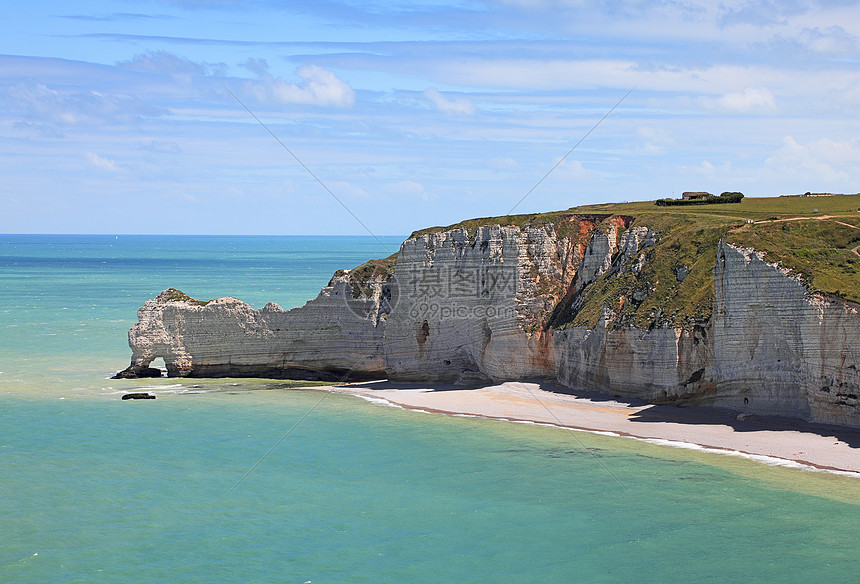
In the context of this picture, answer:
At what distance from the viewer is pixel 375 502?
36.9 m

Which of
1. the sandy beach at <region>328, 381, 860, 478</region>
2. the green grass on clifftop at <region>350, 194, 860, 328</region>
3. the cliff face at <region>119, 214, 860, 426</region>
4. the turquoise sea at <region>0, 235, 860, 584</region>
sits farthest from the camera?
the green grass on clifftop at <region>350, 194, 860, 328</region>

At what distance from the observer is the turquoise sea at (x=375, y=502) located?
100ft

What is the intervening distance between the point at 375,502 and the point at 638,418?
17.3m

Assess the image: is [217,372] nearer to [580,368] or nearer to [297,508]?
[580,368]

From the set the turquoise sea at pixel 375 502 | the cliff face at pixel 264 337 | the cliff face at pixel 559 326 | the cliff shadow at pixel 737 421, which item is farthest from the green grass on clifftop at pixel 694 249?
the turquoise sea at pixel 375 502

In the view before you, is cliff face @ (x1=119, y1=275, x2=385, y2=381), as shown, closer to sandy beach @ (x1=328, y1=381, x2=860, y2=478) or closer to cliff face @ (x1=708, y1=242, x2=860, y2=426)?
sandy beach @ (x1=328, y1=381, x2=860, y2=478)

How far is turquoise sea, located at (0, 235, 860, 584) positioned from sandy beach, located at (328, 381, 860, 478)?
1712 millimetres

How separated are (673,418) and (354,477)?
17.4 m

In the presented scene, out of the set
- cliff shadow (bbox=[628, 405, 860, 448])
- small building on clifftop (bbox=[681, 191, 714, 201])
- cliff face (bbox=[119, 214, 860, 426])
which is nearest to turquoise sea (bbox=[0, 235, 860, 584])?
cliff shadow (bbox=[628, 405, 860, 448])

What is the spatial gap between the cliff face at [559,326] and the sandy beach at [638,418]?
99cm

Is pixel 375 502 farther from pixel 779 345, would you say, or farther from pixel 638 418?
pixel 779 345

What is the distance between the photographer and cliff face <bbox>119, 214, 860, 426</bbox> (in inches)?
1767

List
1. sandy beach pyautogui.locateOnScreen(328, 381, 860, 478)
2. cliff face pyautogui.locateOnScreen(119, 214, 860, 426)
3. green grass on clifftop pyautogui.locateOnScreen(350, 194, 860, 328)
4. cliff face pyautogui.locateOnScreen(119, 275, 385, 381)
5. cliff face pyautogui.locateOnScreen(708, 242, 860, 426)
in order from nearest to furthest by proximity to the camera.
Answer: sandy beach pyautogui.locateOnScreen(328, 381, 860, 478)
cliff face pyautogui.locateOnScreen(708, 242, 860, 426)
cliff face pyautogui.locateOnScreen(119, 214, 860, 426)
green grass on clifftop pyautogui.locateOnScreen(350, 194, 860, 328)
cliff face pyautogui.locateOnScreen(119, 275, 385, 381)

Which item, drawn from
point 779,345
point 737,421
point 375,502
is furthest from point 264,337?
point 779,345
